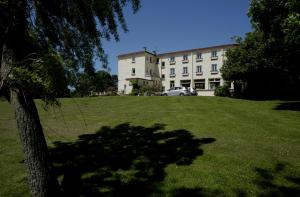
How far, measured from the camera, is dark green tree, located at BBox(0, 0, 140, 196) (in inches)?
151

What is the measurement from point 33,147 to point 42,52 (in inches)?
82.1

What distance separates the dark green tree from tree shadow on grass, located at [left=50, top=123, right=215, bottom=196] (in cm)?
147

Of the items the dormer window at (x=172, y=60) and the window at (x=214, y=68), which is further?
the dormer window at (x=172, y=60)

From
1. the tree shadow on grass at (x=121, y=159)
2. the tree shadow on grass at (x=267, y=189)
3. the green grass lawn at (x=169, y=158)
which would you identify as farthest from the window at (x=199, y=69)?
the tree shadow on grass at (x=267, y=189)

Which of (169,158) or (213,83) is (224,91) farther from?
(169,158)

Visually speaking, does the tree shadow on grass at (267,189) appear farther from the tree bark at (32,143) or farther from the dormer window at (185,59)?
the dormer window at (185,59)

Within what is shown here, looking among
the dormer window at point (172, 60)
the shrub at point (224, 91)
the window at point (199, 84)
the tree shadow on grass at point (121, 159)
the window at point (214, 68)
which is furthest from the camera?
the dormer window at point (172, 60)

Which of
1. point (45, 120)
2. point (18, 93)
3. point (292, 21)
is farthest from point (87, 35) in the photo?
point (292, 21)

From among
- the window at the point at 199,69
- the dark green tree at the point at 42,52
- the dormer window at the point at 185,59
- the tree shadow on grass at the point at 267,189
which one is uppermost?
the dormer window at the point at 185,59

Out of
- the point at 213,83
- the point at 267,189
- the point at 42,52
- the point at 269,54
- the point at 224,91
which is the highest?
the point at 269,54

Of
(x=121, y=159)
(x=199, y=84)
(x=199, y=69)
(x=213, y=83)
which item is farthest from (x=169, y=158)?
(x=199, y=69)

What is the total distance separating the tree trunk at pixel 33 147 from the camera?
481cm

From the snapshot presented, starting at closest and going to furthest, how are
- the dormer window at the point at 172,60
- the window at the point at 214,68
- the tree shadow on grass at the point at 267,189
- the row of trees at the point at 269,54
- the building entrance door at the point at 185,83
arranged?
the tree shadow on grass at the point at 267,189 → the row of trees at the point at 269,54 → the window at the point at 214,68 → the building entrance door at the point at 185,83 → the dormer window at the point at 172,60

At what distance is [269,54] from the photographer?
73.4ft
